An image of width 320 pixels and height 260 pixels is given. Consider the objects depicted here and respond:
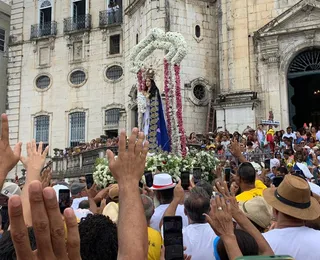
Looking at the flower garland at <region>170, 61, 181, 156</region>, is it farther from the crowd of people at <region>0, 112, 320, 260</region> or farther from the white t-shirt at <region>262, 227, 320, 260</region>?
the white t-shirt at <region>262, 227, 320, 260</region>

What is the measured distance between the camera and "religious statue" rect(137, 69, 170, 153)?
1164cm

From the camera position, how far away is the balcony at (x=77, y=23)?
27062mm

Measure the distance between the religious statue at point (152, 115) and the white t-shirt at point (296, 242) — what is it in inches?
327

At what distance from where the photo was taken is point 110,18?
87.1 feet

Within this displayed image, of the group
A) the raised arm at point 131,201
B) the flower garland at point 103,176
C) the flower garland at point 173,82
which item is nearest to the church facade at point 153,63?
the flower garland at point 173,82

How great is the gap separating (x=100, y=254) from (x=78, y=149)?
64.9 ft

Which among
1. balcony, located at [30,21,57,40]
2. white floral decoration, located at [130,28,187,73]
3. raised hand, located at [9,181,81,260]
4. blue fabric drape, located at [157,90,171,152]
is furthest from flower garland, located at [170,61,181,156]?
balcony, located at [30,21,57,40]

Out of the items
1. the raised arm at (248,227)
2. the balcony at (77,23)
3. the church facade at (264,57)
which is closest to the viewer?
the raised arm at (248,227)

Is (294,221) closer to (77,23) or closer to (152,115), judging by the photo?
(152,115)

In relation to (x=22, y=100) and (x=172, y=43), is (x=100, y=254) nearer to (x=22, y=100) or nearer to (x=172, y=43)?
(x=172, y=43)

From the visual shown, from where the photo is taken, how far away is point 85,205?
17.9ft

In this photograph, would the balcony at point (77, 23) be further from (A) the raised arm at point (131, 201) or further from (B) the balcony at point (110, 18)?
→ (A) the raised arm at point (131, 201)

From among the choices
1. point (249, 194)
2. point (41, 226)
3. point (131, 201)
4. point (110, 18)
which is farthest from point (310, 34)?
point (41, 226)

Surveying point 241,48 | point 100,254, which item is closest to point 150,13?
point 241,48
